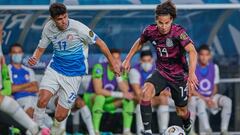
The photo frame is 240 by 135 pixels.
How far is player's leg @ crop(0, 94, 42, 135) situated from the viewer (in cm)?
1362

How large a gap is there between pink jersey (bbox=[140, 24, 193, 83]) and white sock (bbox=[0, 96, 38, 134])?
188cm

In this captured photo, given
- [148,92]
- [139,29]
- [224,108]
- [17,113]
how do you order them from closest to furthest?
[148,92], [17,113], [224,108], [139,29]

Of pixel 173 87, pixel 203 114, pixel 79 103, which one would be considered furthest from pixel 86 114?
pixel 173 87

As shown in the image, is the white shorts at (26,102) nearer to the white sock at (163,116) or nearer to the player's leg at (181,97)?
the white sock at (163,116)

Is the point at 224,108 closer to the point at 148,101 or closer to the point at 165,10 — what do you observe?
the point at 148,101

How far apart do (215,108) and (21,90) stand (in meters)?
3.15

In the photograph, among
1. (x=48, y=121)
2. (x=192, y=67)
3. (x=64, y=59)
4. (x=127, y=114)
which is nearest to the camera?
(x=192, y=67)

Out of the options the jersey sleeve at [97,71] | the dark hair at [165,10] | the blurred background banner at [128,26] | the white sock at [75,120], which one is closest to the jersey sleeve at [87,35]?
the dark hair at [165,10]

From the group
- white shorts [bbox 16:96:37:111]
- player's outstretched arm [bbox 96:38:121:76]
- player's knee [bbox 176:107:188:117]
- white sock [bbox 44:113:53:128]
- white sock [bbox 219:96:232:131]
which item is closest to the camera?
player's outstretched arm [bbox 96:38:121:76]

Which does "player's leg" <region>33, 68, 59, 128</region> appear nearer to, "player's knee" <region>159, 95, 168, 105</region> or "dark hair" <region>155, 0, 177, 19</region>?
"dark hair" <region>155, 0, 177, 19</region>

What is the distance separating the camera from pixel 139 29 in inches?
653

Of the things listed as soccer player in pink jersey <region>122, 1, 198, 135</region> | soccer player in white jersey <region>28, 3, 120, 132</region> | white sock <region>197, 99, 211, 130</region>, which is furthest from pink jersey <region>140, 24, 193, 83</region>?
white sock <region>197, 99, 211, 130</region>

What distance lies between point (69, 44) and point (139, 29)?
3.22 meters

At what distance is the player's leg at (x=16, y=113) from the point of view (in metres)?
13.6
